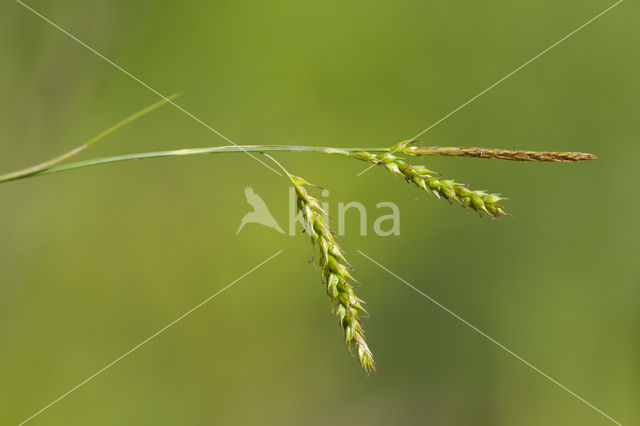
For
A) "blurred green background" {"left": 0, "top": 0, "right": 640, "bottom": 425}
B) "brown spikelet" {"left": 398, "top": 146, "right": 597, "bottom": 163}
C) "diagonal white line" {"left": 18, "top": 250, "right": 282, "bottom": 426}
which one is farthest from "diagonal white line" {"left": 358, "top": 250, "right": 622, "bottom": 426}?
"brown spikelet" {"left": 398, "top": 146, "right": 597, "bottom": 163}

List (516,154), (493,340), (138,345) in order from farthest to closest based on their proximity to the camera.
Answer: (493,340)
(138,345)
(516,154)

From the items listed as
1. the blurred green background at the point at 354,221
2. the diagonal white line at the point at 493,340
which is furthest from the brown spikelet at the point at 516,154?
the blurred green background at the point at 354,221

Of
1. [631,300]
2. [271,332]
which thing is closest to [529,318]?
[631,300]


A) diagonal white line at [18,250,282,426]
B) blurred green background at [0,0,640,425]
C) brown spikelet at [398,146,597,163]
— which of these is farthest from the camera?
blurred green background at [0,0,640,425]

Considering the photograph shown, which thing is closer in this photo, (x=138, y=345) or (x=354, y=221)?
(x=138, y=345)

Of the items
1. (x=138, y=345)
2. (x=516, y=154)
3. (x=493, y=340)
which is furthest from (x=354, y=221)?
(x=516, y=154)

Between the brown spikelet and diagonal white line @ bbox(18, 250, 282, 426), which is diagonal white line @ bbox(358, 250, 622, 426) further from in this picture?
the brown spikelet

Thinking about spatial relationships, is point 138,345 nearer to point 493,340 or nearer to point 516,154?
point 493,340

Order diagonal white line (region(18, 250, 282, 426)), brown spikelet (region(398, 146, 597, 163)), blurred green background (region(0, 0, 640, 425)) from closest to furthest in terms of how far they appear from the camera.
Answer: brown spikelet (region(398, 146, 597, 163)) → diagonal white line (region(18, 250, 282, 426)) → blurred green background (region(0, 0, 640, 425))

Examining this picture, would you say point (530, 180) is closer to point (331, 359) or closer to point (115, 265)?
point (331, 359)
